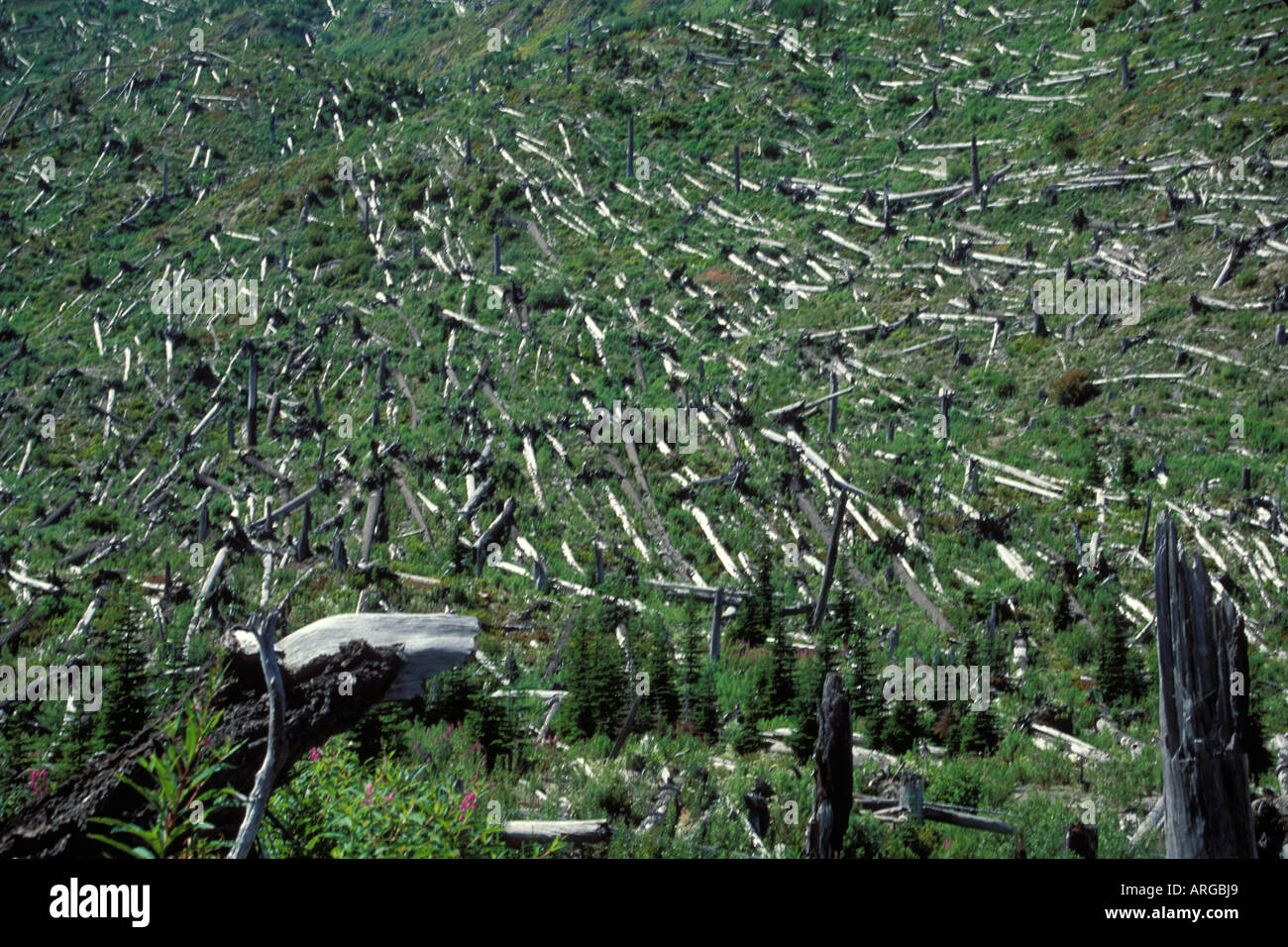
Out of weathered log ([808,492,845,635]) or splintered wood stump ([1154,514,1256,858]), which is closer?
splintered wood stump ([1154,514,1256,858])

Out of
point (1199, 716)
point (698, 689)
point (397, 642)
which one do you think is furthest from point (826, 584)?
point (1199, 716)

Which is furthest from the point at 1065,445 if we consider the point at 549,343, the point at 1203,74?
the point at 1203,74

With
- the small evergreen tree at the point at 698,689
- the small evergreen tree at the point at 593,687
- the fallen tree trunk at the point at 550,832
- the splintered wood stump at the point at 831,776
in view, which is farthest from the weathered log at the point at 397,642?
the small evergreen tree at the point at 698,689

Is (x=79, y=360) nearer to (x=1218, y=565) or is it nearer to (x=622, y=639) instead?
(x=622, y=639)

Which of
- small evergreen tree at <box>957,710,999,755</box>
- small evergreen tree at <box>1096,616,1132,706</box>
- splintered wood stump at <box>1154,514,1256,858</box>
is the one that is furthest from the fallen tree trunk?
small evergreen tree at <box>1096,616,1132,706</box>

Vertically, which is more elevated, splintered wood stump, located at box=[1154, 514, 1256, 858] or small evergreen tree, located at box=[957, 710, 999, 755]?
splintered wood stump, located at box=[1154, 514, 1256, 858]

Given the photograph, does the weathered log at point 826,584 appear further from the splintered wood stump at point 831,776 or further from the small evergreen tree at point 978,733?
the splintered wood stump at point 831,776

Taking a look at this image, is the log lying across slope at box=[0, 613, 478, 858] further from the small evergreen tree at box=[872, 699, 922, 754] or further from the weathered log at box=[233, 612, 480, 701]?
the small evergreen tree at box=[872, 699, 922, 754]

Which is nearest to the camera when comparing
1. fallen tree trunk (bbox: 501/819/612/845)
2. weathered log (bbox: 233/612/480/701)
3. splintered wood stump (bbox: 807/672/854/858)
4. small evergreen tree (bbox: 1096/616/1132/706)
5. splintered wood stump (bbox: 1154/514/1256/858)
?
splintered wood stump (bbox: 1154/514/1256/858)
